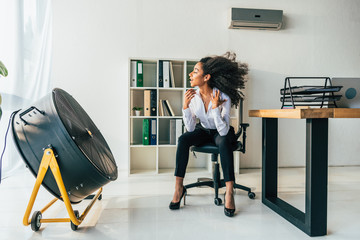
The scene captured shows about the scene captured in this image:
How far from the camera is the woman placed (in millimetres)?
1847

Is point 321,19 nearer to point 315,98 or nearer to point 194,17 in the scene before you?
point 194,17

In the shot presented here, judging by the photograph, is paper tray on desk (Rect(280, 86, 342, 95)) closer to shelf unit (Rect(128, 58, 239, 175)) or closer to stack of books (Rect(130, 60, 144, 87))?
shelf unit (Rect(128, 58, 239, 175))

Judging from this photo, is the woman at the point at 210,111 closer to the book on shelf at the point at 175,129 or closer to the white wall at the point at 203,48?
the book on shelf at the point at 175,129

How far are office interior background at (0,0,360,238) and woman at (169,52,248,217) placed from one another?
1.01 m

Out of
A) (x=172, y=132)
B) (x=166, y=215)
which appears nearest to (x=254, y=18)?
(x=172, y=132)

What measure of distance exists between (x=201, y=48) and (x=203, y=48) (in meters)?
0.02

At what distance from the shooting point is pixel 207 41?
3178mm

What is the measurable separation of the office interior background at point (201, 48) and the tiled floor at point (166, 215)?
0.86 meters

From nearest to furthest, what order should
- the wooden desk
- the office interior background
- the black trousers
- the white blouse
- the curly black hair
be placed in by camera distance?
the wooden desk, the black trousers, the white blouse, the curly black hair, the office interior background

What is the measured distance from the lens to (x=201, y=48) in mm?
3172

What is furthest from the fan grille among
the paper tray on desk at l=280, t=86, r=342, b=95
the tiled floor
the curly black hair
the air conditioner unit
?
the air conditioner unit

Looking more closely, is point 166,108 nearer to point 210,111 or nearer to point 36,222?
point 210,111

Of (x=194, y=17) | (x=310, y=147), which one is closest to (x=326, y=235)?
(x=310, y=147)

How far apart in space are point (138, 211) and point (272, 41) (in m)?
2.61
